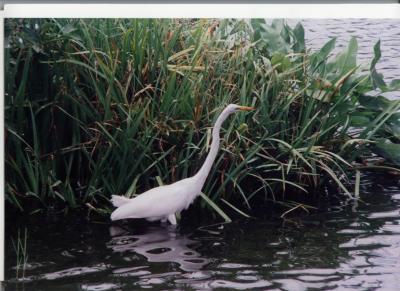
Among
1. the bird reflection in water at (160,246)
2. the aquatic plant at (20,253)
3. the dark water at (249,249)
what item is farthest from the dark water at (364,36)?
the aquatic plant at (20,253)

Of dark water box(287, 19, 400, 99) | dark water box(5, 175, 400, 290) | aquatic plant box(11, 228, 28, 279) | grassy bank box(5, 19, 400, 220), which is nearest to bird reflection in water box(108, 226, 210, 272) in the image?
dark water box(5, 175, 400, 290)

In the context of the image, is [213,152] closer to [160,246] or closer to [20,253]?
[160,246]

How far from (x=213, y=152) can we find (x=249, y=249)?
42 centimetres

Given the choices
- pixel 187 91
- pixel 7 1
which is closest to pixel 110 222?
pixel 187 91

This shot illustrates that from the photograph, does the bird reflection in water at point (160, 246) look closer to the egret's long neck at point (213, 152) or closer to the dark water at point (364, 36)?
the egret's long neck at point (213, 152)

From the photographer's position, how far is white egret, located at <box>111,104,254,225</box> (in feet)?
12.3

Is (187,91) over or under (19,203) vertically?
over

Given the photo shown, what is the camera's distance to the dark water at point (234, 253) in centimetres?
359

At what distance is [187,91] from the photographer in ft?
12.5

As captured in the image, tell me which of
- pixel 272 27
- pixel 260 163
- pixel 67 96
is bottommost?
pixel 260 163

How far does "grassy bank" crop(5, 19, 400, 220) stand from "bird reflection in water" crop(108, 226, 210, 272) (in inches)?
6.3

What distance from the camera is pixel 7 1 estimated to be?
366 cm

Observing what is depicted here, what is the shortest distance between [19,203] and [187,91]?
828 millimetres

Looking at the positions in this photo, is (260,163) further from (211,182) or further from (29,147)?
(29,147)
